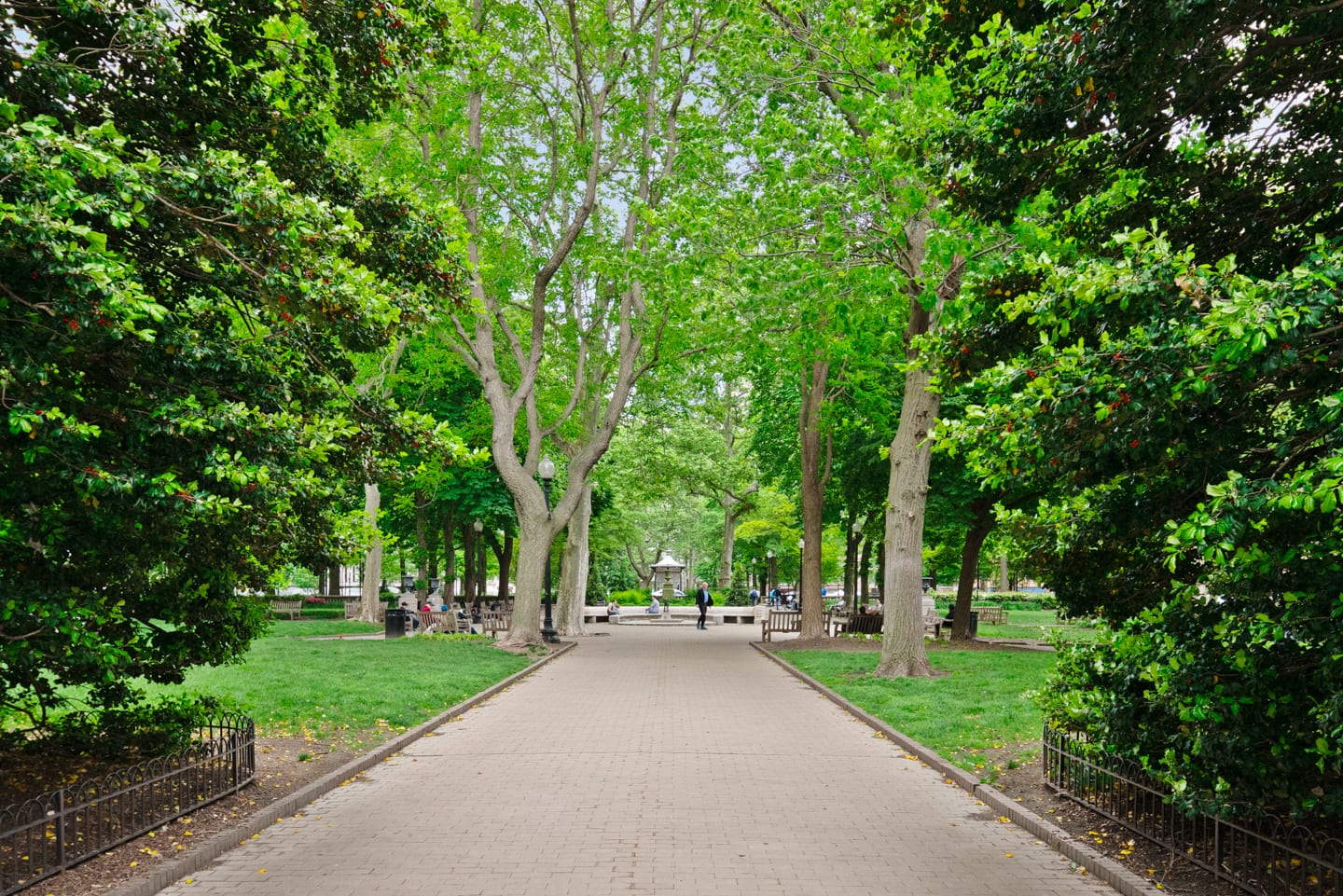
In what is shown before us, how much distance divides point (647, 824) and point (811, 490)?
1886 cm

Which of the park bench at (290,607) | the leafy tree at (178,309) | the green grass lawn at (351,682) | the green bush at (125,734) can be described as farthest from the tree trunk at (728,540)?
the leafy tree at (178,309)

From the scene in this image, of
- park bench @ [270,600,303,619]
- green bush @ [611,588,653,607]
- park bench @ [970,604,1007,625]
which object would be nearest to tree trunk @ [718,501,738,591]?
green bush @ [611,588,653,607]

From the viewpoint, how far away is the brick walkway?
626cm

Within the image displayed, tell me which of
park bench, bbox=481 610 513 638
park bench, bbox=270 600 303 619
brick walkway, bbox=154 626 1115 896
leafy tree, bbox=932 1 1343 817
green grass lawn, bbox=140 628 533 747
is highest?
leafy tree, bbox=932 1 1343 817

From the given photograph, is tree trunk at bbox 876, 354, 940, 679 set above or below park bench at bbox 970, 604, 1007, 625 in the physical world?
above

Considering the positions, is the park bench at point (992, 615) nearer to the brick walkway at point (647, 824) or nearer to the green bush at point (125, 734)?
the brick walkway at point (647, 824)

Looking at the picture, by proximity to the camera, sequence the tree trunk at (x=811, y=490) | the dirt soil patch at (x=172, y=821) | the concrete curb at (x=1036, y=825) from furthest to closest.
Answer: the tree trunk at (x=811, y=490) < the concrete curb at (x=1036, y=825) < the dirt soil patch at (x=172, y=821)

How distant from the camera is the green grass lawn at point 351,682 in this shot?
1213 cm

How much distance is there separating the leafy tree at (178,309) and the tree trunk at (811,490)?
718 inches

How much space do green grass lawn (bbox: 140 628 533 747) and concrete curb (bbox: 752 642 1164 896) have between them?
6.07m

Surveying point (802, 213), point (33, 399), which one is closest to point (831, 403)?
point (802, 213)

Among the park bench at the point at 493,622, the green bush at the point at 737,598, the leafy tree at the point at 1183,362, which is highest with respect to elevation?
the leafy tree at the point at 1183,362

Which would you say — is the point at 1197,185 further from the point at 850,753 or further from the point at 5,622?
the point at 5,622

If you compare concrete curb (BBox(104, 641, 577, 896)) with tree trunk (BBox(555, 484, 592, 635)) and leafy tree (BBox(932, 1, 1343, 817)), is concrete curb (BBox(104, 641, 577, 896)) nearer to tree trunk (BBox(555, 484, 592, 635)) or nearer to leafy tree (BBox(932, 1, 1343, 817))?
leafy tree (BBox(932, 1, 1343, 817))
